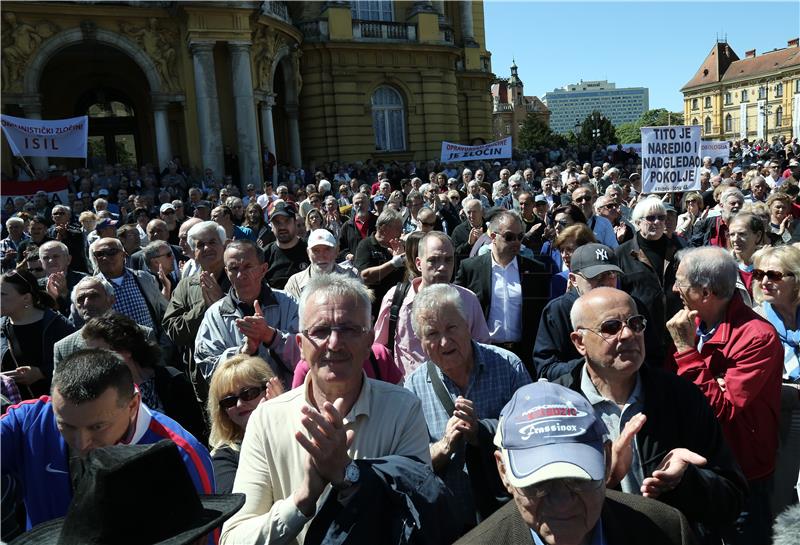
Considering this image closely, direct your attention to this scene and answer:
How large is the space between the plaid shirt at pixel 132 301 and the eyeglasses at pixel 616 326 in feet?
12.8

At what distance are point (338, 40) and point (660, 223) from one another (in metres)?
26.1

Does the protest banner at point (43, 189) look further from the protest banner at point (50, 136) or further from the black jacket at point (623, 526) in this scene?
the black jacket at point (623, 526)

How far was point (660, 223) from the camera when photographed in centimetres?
614

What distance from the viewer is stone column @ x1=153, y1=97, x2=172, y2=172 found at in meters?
21.9

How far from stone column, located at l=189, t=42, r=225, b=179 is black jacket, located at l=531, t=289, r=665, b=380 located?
62.8ft

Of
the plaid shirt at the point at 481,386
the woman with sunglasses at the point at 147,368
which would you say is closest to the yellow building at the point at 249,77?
the woman with sunglasses at the point at 147,368

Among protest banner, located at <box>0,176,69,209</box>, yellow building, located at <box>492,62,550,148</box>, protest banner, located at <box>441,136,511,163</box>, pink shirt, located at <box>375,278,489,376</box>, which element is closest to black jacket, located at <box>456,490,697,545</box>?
pink shirt, located at <box>375,278,489,376</box>

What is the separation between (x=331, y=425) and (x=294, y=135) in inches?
1118

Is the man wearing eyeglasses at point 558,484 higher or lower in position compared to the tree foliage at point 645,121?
lower

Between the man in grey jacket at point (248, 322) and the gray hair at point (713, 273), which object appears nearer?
the gray hair at point (713, 273)

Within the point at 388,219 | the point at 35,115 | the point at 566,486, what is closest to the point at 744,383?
the point at 566,486

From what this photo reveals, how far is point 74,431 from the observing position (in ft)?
8.50

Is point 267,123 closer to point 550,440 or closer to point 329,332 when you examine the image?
point 329,332

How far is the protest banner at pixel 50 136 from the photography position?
1373 centimetres
